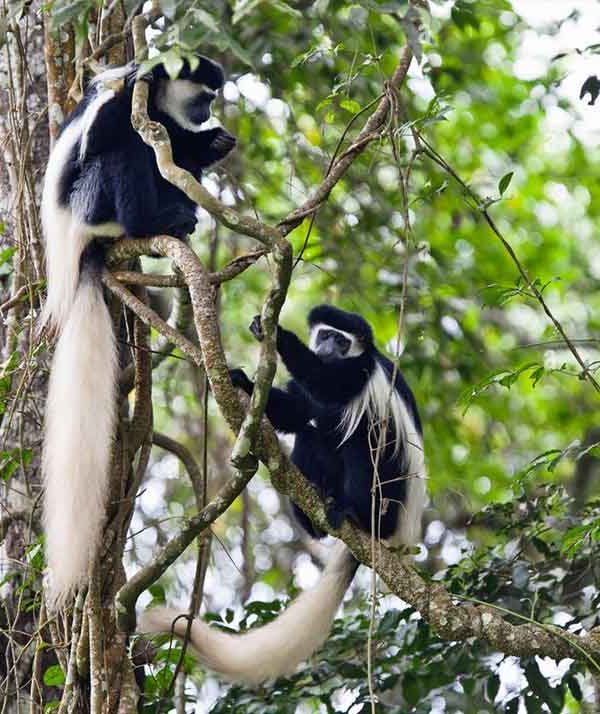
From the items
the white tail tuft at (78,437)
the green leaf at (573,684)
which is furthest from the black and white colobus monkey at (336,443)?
the green leaf at (573,684)

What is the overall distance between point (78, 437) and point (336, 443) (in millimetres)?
891

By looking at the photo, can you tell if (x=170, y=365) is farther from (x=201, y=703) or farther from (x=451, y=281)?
(x=201, y=703)

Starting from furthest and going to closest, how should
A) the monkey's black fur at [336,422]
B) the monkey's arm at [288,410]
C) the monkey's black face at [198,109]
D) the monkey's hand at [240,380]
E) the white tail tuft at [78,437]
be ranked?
the monkey's black face at [198,109] → the monkey's arm at [288,410] → the monkey's black fur at [336,422] → the monkey's hand at [240,380] → the white tail tuft at [78,437]

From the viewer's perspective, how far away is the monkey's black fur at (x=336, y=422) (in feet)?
9.37

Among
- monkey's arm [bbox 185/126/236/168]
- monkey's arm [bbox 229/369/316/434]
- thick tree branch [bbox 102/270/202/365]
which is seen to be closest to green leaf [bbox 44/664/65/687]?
thick tree branch [bbox 102/270/202/365]

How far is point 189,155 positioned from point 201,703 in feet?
5.30

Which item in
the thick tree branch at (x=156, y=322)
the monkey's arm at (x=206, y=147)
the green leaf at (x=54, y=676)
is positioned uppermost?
the monkey's arm at (x=206, y=147)

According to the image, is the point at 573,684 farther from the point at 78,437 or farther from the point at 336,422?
the point at 78,437

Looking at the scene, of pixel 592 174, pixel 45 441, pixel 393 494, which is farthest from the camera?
pixel 592 174

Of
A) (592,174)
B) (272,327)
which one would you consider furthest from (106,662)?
(592,174)

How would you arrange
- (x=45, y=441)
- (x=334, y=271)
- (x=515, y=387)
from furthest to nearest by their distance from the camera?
(x=515, y=387)
(x=334, y=271)
(x=45, y=441)

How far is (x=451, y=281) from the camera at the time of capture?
4527 millimetres

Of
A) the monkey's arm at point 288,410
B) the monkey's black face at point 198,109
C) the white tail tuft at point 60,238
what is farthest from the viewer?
the monkey's black face at point 198,109

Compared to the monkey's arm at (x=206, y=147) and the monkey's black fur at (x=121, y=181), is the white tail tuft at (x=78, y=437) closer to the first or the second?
the monkey's black fur at (x=121, y=181)
